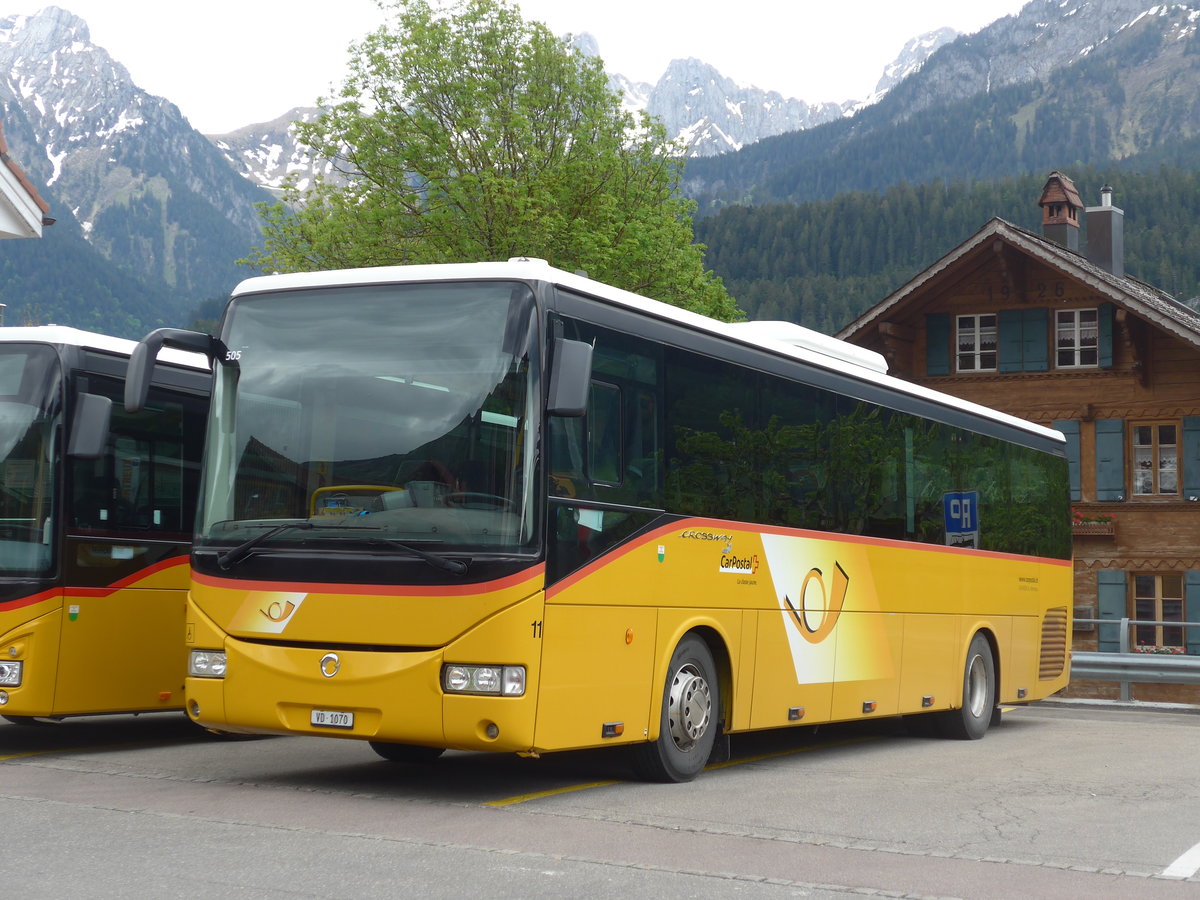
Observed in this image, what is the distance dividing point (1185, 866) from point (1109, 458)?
30045mm

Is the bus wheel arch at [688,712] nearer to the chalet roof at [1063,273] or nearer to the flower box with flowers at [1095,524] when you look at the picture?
the chalet roof at [1063,273]

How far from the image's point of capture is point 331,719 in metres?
9.03

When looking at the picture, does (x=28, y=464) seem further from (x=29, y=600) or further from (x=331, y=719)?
(x=331, y=719)

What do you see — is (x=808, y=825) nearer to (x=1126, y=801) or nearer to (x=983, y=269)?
(x=1126, y=801)

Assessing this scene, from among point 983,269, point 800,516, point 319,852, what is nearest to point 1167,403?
point 983,269

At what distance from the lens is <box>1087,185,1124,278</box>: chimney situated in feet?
145

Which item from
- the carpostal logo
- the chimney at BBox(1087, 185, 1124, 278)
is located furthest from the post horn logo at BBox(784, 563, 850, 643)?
the chimney at BBox(1087, 185, 1124, 278)

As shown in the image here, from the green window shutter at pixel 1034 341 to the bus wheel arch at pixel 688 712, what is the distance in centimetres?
2825

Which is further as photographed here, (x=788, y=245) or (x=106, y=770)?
(x=788, y=245)

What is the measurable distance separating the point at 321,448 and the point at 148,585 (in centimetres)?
355

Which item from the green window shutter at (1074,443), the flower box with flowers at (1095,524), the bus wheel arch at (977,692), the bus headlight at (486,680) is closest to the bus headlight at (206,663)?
→ the bus headlight at (486,680)

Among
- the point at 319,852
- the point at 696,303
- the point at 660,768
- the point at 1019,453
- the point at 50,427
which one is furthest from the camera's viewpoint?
the point at 696,303

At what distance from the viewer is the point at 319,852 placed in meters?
7.32

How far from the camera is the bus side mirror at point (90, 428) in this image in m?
10.6
